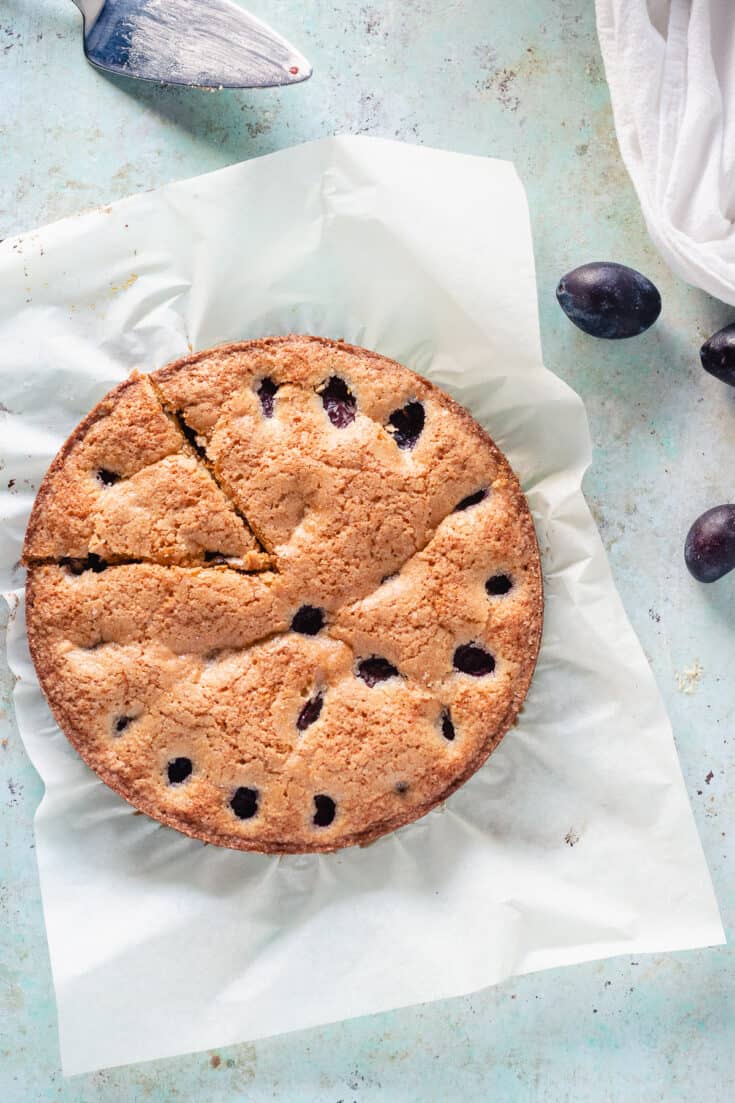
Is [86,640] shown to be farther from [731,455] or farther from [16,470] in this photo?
[731,455]

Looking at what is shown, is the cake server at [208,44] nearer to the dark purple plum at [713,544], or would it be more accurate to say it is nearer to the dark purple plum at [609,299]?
the dark purple plum at [609,299]

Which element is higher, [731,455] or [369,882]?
[731,455]

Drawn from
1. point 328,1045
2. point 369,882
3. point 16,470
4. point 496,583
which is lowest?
point 328,1045

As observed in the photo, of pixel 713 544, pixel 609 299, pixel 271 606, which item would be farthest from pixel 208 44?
pixel 713 544

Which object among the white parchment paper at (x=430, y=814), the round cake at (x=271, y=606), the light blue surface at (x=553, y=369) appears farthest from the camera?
the light blue surface at (x=553, y=369)

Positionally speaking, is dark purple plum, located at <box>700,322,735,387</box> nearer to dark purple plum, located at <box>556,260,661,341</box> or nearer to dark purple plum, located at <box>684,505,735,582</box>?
dark purple plum, located at <box>556,260,661,341</box>

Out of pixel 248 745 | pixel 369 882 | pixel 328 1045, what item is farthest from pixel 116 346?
pixel 328 1045

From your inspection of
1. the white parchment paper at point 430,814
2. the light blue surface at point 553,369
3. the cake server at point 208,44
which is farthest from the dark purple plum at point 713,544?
the cake server at point 208,44
